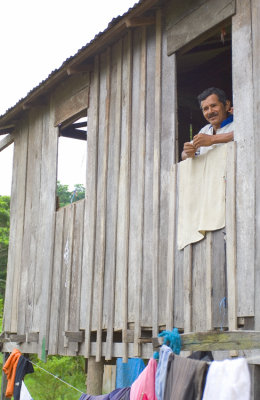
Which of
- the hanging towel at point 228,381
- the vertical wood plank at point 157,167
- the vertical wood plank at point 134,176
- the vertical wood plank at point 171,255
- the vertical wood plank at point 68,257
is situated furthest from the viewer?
the vertical wood plank at point 68,257

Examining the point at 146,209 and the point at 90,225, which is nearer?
the point at 146,209

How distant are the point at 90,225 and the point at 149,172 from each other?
150 cm

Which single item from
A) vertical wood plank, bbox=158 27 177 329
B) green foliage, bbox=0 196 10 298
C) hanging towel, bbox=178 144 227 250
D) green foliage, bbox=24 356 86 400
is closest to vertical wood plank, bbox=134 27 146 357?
vertical wood plank, bbox=158 27 177 329

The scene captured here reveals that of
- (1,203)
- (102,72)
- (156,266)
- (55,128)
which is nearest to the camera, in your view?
(156,266)

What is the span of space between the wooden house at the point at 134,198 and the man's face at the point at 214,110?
473mm

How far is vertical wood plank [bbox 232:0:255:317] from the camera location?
6086 mm

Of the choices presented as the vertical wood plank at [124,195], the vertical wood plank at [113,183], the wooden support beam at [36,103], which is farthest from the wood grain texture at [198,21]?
the wooden support beam at [36,103]

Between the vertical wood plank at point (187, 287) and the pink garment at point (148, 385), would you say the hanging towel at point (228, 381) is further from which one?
the vertical wood plank at point (187, 287)

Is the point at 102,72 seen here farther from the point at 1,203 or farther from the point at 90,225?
the point at 1,203

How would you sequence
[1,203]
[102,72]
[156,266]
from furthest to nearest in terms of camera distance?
[1,203], [102,72], [156,266]

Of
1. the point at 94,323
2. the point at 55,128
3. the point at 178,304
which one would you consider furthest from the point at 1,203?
the point at 178,304

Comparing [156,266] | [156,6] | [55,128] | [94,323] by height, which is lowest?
[94,323]

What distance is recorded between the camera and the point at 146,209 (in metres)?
7.80

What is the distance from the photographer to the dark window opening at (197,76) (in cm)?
961
